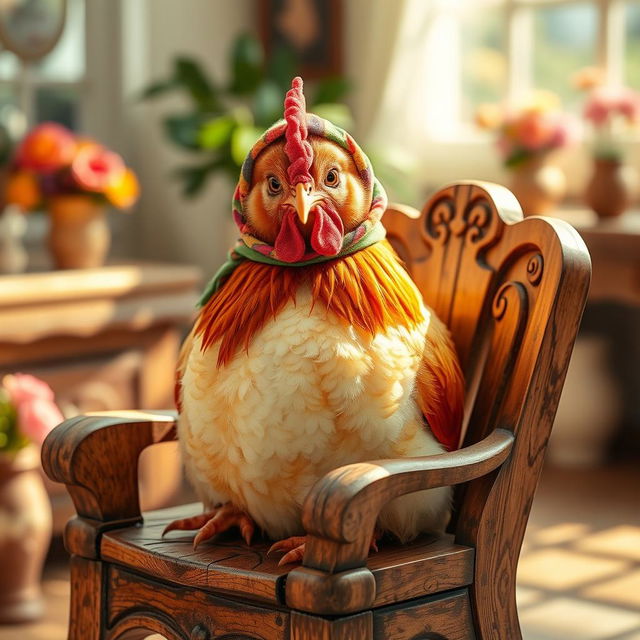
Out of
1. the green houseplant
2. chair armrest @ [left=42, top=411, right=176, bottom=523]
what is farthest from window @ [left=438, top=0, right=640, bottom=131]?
chair armrest @ [left=42, top=411, right=176, bottom=523]

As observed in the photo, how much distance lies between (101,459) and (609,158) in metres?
2.06

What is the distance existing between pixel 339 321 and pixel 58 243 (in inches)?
69.4

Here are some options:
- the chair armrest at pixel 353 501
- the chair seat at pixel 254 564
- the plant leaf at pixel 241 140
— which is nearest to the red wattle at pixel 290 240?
the chair armrest at pixel 353 501

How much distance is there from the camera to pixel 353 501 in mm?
1166

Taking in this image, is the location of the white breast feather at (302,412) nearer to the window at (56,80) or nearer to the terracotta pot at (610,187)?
the terracotta pot at (610,187)

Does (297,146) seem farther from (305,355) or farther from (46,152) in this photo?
(46,152)

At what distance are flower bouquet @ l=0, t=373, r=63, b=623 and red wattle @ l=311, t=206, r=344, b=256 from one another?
1234mm

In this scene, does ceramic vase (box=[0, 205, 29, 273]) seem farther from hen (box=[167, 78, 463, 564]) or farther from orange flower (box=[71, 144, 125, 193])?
hen (box=[167, 78, 463, 564])

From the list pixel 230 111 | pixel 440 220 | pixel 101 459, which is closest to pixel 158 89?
pixel 230 111

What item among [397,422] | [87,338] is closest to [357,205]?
[397,422]

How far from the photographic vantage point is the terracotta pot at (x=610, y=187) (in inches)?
123

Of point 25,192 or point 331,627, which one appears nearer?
point 331,627

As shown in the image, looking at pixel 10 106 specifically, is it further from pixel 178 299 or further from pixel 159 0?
pixel 178 299

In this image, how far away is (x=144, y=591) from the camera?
141cm
